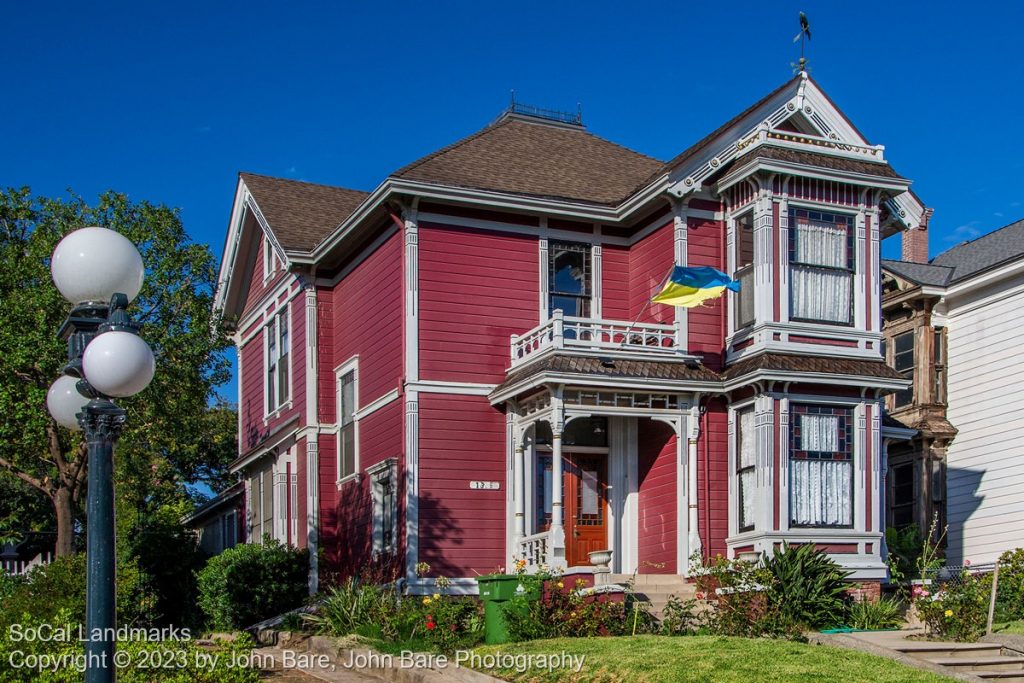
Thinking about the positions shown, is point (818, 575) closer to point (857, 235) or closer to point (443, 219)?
point (857, 235)

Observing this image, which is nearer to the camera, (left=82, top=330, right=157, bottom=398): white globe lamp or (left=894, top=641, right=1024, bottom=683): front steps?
(left=82, top=330, right=157, bottom=398): white globe lamp

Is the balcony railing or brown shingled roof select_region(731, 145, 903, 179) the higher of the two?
brown shingled roof select_region(731, 145, 903, 179)

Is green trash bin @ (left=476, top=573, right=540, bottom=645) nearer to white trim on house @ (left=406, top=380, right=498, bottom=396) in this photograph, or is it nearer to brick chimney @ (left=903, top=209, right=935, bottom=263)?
white trim on house @ (left=406, top=380, right=498, bottom=396)

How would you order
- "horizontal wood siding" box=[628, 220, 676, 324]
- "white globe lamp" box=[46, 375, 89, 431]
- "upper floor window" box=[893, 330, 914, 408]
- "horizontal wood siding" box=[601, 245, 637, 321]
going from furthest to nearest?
"upper floor window" box=[893, 330, 914, 408]
"horizontal wood siding" box=[601, 245, 637, 321]
"horizontal wood siding" box=[628, 220, 676, 324]
"white globe lamp" box=[46, 375, 89, 431]

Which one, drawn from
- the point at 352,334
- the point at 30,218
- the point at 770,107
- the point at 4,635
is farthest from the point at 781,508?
the point at 30,218

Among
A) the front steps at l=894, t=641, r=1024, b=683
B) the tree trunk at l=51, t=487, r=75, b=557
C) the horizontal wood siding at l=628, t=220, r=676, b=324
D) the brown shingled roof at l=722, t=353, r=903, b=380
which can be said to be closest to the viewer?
the front steps at l=894, t=641, r=1024, b=683

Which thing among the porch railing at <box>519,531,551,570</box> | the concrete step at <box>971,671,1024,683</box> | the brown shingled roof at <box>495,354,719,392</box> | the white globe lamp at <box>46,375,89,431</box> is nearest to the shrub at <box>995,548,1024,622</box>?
the concrete step at <box>971,671,1024,683</box>

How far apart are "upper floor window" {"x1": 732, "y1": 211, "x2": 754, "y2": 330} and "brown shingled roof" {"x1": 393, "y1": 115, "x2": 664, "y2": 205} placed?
81.9 inches

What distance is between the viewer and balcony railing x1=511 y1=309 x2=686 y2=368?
67.9 feet

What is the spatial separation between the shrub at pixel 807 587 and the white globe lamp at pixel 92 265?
41.5 feet

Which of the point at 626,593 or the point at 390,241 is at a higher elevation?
the point at 390,241

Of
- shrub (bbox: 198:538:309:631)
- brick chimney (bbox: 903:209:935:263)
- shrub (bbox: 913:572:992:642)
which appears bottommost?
shrub (bbox: 198:538:309:631)

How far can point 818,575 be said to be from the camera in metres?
18.8

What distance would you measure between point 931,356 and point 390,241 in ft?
40.0
